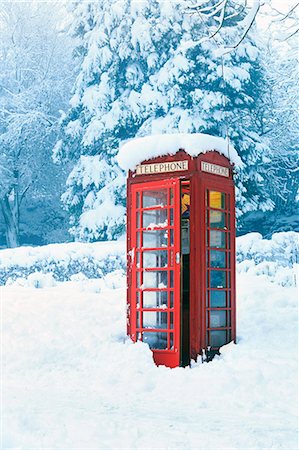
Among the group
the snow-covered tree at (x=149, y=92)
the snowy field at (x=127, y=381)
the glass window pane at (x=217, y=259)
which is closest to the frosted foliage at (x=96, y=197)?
the snow-covered tree at (x=149, y=92)

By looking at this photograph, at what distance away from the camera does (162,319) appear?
7055 mm

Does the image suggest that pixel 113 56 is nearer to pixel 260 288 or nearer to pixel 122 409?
pixel 260 288

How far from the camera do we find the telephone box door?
691 centimetres

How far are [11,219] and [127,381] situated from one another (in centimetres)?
2136

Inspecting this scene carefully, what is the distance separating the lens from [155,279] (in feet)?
23.4

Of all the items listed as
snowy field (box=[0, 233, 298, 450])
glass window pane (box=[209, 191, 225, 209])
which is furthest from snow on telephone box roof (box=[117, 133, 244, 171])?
snowy field (box=[0, 233, 298, 450])

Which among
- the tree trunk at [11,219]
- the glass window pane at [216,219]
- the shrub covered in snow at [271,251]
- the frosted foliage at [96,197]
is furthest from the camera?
the tree trunk at [11,219]

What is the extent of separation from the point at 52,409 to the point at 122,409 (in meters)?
0.56

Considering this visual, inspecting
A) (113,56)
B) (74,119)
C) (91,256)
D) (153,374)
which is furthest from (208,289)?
(74,119)

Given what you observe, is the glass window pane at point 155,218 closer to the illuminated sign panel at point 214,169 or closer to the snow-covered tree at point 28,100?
the illuminated sign panel at point 214,169

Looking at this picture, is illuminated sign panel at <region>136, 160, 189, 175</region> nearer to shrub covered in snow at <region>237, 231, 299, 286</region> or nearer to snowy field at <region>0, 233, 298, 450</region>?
snowy field at <region>0, 233, 298, 450</region>

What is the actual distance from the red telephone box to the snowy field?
0.90 ft

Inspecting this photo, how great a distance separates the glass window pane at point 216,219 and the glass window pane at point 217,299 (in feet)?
2.43

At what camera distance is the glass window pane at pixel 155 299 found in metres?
7.07
